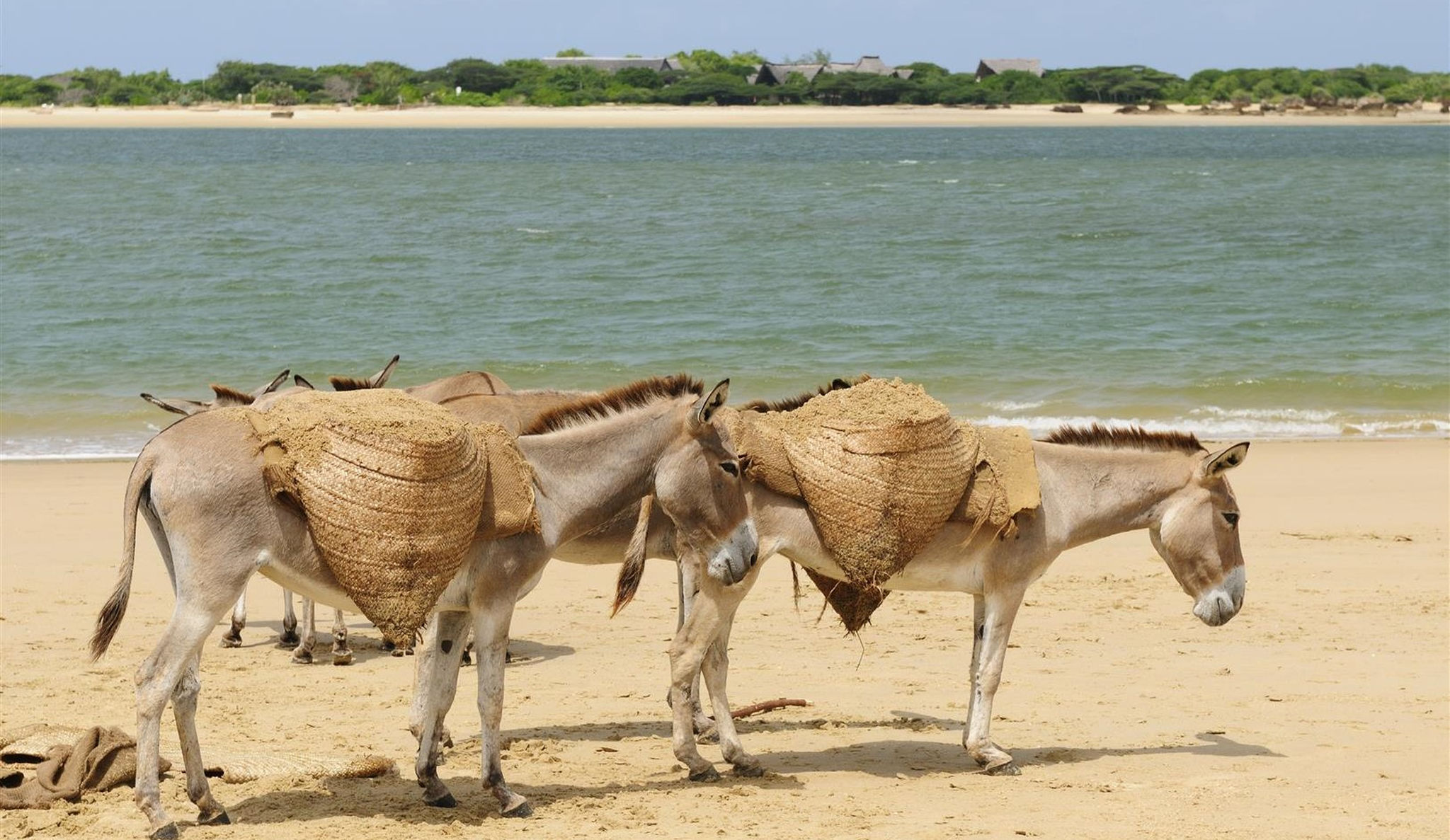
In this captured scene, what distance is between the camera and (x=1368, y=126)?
405 ft

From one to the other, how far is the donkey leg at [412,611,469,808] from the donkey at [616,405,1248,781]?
0.78m

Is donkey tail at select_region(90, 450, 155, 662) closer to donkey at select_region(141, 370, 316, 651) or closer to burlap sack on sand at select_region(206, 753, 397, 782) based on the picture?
burlap sack on sand at select_region(206, 753, 397, 782)

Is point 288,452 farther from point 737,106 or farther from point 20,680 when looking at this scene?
point 737,106

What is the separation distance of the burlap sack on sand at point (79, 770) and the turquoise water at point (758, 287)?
420 inches

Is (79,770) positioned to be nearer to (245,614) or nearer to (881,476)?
(245,614)

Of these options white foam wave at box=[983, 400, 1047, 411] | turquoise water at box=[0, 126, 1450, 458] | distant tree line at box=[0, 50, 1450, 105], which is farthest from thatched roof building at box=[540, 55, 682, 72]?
white foam wave at box=[983, 400, 1047, 411]

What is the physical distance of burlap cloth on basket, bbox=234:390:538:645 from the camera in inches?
264

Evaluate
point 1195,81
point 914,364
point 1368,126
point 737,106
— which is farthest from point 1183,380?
point 1195,81

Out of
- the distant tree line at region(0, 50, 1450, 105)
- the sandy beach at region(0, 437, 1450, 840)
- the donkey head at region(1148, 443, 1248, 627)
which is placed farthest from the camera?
the distant tree line at region(0, 50, 1450, 105)

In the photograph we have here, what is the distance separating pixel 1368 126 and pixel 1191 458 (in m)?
127

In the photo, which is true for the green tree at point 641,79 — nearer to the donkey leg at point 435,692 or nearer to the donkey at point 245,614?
the donkey at point 245,614

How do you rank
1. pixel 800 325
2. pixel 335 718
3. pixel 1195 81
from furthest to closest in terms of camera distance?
pixel 1195 81
pixel 800 325
pixel 335 718

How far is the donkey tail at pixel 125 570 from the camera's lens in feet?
21.7

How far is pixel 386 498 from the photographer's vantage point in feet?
22.2
